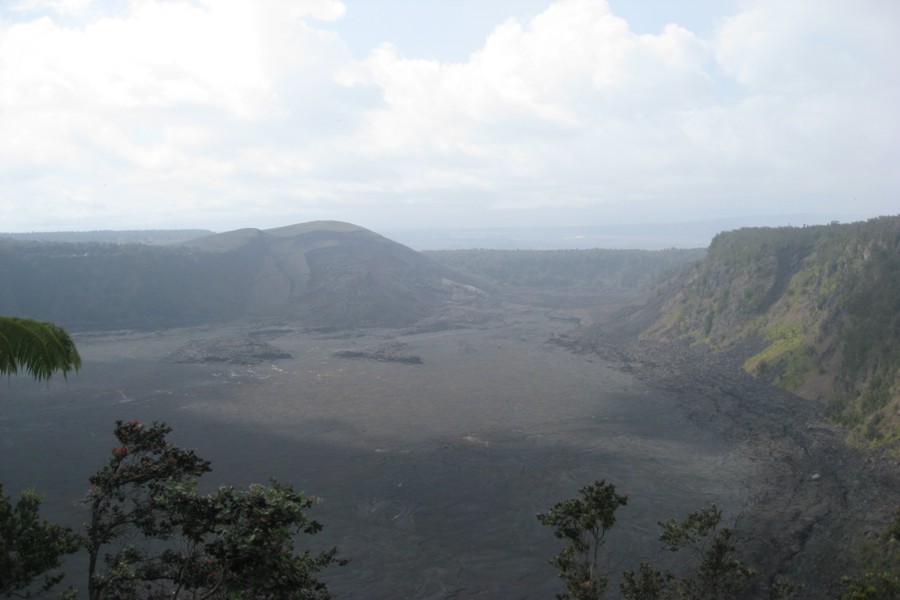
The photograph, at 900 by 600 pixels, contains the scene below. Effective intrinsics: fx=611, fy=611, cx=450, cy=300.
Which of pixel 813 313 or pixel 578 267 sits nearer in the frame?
pixel 813 313

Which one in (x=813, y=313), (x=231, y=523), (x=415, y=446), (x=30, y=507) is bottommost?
(x=415, y=446)

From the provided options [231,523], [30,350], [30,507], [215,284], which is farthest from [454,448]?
[215,284]

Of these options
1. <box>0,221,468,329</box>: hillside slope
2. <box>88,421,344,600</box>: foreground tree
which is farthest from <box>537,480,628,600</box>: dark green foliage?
<box>0,221,468,329</box>: hillside slope

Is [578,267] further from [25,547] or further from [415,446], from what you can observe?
[25,547]

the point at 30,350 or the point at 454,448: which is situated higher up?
the point at 30,350

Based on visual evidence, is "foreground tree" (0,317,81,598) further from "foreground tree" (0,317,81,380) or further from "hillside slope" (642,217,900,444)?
"hillside slope" (642,217,900,444)

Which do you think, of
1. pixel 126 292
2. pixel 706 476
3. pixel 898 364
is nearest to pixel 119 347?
pixel 126 292

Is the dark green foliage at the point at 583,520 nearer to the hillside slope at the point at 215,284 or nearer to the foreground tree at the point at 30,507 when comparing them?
the foreground tree at the point at 30,507

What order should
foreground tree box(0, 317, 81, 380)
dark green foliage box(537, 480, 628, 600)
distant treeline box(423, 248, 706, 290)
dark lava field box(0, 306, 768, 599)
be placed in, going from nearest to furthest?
foreground tree box(0, 317, 81, 380) < dark green foliage box(537, 480, 628, 600) < dark lava field box(0, 306, 768, 599) < distant treeline box(423, 248, 706, 290)
